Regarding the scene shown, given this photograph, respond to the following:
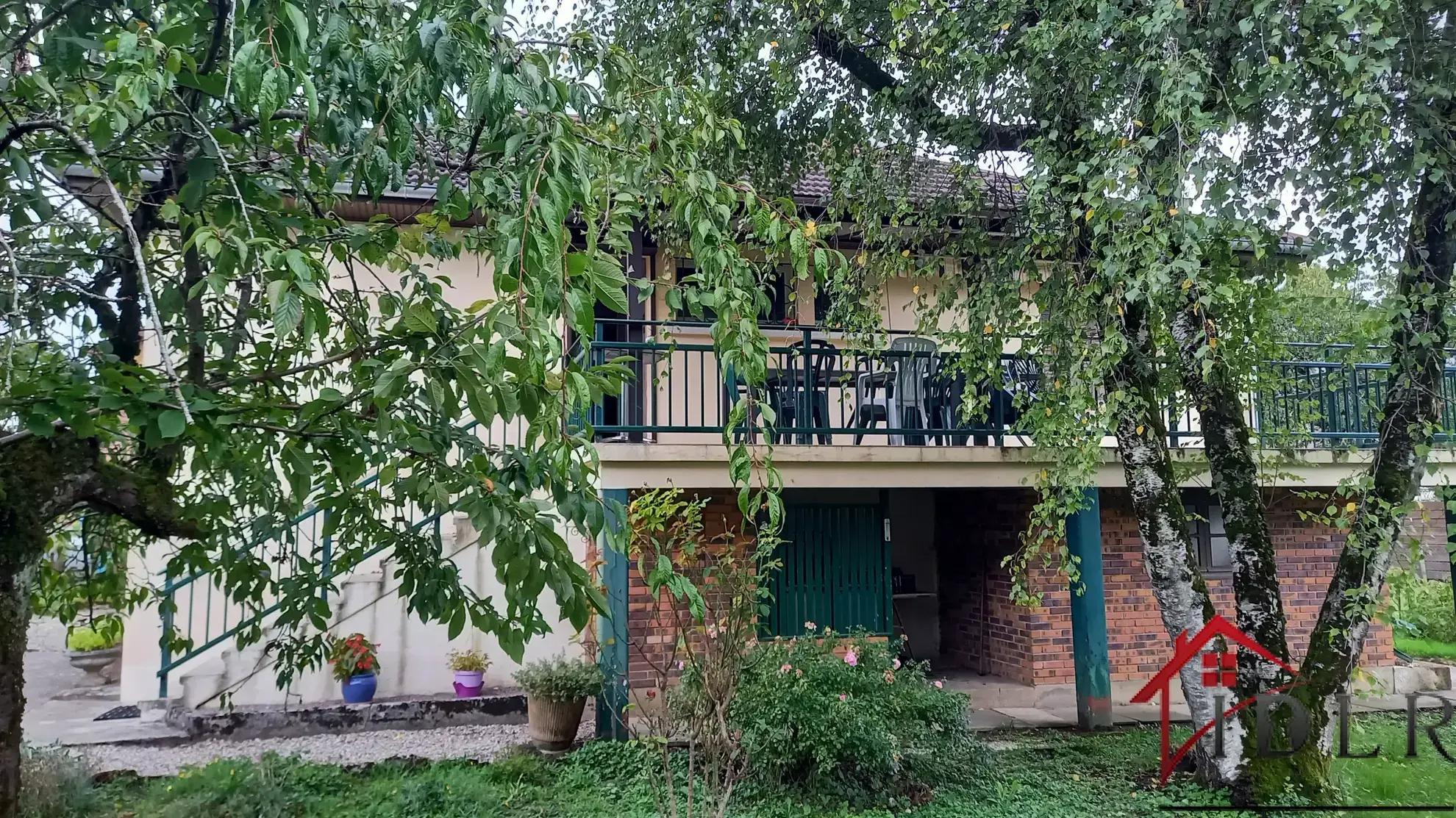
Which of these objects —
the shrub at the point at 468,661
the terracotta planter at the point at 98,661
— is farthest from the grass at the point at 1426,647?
the terracotta planter at the point at 98,661

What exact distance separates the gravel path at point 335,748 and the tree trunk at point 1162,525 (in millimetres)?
4396

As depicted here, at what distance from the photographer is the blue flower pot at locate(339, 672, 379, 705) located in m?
7.58

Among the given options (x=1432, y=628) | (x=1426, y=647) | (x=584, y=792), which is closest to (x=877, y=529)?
(x=584, y=792)

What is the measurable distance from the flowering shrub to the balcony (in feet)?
5.49

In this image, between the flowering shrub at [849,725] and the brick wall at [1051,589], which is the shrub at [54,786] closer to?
the flowering shrub at [849,725]

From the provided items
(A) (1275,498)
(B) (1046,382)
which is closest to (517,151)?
(B) (1046,382)

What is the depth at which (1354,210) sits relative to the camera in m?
4.34

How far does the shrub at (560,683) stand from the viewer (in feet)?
21.1

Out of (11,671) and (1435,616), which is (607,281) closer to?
(11,671)

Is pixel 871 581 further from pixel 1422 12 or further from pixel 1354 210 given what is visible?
pixel 1422 12

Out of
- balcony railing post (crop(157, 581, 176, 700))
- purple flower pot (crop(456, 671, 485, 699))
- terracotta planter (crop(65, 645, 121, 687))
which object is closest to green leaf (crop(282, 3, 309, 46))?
balcony railing post (crop(157, 581, 176, 700))

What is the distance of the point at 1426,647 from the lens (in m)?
12.4

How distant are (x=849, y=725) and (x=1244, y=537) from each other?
8.77ft

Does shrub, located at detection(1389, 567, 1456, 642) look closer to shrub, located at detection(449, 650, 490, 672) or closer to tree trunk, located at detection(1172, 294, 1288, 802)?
tree trunk, located at detection(1172, 294, 1288, 802)
